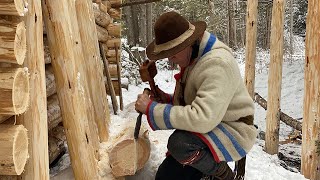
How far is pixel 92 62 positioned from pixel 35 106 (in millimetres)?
1678

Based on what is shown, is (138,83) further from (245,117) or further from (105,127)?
(245,117)

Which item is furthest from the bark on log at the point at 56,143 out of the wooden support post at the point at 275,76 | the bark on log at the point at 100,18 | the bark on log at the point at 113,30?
the wooden support post at the point at 275,76

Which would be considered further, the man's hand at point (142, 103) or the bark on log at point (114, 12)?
the bark on log at point (114, 12)

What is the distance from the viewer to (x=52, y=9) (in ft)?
9.71

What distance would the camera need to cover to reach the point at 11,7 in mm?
2166

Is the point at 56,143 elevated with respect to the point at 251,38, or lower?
lower

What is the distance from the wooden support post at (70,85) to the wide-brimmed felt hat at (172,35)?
0.66 meters

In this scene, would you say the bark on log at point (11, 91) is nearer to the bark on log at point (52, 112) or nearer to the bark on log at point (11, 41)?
the bark on log at point (11, 41)

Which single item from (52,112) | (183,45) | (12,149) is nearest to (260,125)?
(52,112)

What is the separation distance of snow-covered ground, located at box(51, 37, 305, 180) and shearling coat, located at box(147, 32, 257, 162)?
44.8 inches

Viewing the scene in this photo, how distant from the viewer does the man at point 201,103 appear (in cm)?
293

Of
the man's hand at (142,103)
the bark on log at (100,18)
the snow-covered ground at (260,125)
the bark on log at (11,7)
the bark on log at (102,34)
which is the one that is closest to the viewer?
the bark on log at (11,7)

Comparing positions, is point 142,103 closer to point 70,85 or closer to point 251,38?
point 70,85

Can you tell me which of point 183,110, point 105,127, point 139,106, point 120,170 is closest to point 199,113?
point 183,110
